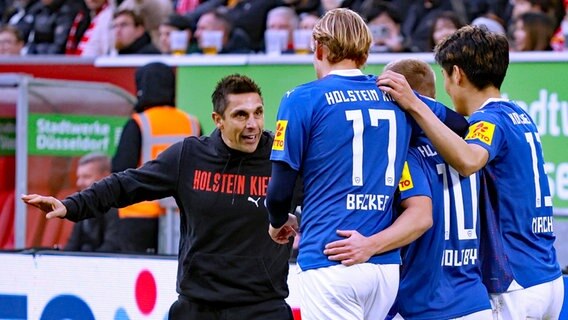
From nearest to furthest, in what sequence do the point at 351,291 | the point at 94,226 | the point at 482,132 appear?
1. the point at 351,291
2. the point at 482,132
3. the point at 94,226

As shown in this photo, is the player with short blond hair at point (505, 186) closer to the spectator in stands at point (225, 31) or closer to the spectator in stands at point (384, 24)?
the spectator in stands at point (384, 24)

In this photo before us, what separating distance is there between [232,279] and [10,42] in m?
7.64

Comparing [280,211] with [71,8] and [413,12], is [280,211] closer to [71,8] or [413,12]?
[413,12]

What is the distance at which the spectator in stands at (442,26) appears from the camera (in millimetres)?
10109

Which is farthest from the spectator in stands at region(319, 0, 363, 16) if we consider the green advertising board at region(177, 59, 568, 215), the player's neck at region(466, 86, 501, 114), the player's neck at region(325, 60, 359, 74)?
the player's neck at region(325, 60, 359, 74)

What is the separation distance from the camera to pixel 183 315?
5.90m

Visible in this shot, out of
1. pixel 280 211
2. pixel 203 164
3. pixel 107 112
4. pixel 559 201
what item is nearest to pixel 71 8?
pixel 107 112

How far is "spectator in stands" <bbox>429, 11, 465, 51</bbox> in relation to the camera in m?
10.1

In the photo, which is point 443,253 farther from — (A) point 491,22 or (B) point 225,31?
(B) point 225,31

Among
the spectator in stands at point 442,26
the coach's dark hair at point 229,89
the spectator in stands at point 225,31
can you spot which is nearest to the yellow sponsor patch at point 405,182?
the coach's dark hair at point 229,89

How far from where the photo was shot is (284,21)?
451 inches

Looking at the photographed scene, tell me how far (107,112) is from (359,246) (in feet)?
20.2

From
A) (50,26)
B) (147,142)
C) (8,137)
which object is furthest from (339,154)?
(50,26)

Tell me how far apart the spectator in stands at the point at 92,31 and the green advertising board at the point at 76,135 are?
2305 millimetres
